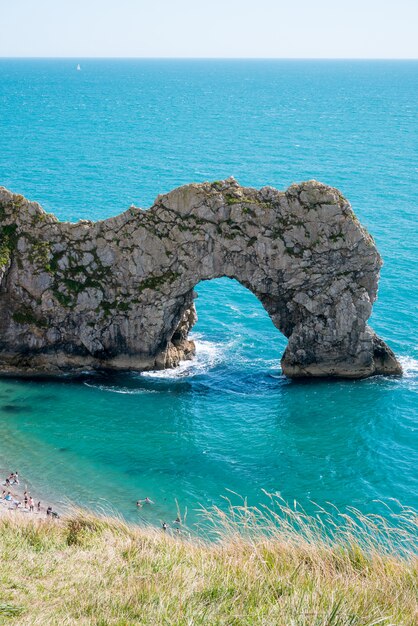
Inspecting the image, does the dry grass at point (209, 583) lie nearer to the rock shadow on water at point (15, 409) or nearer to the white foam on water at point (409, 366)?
the rock shadow on water at point (15, 409)

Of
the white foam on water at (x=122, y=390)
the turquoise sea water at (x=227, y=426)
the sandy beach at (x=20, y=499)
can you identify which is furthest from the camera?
the white foam on water at (x=122, y=390)

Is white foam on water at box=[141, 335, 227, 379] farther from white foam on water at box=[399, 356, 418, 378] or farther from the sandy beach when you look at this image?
the sandy beach

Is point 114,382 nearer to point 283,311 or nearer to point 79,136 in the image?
point 283,311

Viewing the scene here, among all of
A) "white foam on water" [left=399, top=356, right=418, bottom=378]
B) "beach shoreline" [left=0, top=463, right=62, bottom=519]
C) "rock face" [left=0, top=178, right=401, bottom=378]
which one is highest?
"rock face" [left=0, top=178, right=401, bottom=378]

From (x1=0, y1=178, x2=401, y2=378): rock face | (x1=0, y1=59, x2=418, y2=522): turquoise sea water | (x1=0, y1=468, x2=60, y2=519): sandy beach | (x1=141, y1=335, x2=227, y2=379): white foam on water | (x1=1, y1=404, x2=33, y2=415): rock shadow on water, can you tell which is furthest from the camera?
(x1=141, y1=335, x2=227, y2=379): white foam on water

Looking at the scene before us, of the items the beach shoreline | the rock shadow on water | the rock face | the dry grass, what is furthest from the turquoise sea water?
the dry grass

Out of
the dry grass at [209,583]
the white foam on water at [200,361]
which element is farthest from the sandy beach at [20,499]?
the dry grass at [209,583]

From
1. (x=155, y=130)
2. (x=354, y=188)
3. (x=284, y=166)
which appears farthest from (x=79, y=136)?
(x=354, y=188)
